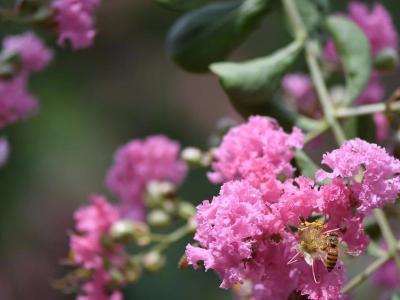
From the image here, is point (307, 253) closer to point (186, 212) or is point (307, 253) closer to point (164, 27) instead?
point (186, 212)

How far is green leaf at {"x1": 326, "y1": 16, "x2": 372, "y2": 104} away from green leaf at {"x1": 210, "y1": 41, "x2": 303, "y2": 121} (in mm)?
95

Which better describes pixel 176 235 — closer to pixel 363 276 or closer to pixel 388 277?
pixel 363 276

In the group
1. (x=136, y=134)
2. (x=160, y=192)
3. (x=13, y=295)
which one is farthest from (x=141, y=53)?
(x=160, y=192)

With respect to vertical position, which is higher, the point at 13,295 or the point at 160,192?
the point at 13,295

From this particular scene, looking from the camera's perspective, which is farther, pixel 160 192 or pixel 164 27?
pixel 164 27

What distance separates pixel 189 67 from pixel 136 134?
99.0 inches

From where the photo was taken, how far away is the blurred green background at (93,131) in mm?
3260

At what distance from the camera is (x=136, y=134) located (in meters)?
3.80

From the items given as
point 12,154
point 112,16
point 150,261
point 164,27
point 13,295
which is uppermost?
point 112,16

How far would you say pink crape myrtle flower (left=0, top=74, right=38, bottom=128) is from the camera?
4.44 ft

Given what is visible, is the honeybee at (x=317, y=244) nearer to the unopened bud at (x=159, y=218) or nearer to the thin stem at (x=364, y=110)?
the thin stem at (x=364, y=110)

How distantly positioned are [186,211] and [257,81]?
1.10 ft

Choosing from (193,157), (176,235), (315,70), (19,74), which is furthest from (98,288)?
(315,70)

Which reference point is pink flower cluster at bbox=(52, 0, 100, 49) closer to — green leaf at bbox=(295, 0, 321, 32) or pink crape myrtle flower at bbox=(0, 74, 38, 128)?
pink crape myrtle flower at bbox=(0, 74, 38, 128)
